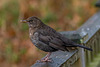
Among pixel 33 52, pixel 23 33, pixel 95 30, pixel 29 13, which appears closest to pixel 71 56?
pixel 95 30

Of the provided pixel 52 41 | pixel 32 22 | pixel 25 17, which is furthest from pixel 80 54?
pixel 25 17

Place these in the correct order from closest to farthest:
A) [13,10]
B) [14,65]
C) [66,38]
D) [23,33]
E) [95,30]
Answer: [66,38] < [95,30] < [14,65] < [23,33] < [13,10]

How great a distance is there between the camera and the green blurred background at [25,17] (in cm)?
689

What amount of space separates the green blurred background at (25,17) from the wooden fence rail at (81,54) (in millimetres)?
2135

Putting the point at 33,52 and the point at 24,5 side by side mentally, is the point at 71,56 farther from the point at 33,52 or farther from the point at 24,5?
the point at 24,5

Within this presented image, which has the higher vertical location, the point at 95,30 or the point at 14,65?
the point at 14,65

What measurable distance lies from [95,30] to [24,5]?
11.5ft

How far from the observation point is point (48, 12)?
27.5 ft

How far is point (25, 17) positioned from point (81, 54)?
12.6 ft

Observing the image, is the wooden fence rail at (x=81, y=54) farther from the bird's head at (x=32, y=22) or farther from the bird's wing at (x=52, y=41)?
the bird's head at (x=32, y=22)

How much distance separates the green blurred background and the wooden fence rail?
7.01 ft

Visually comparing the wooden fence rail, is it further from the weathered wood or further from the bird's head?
the bird's head

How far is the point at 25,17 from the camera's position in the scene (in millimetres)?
7465

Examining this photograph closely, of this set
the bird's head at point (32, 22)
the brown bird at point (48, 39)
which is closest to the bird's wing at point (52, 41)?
the brown bird at point (48, 39)
